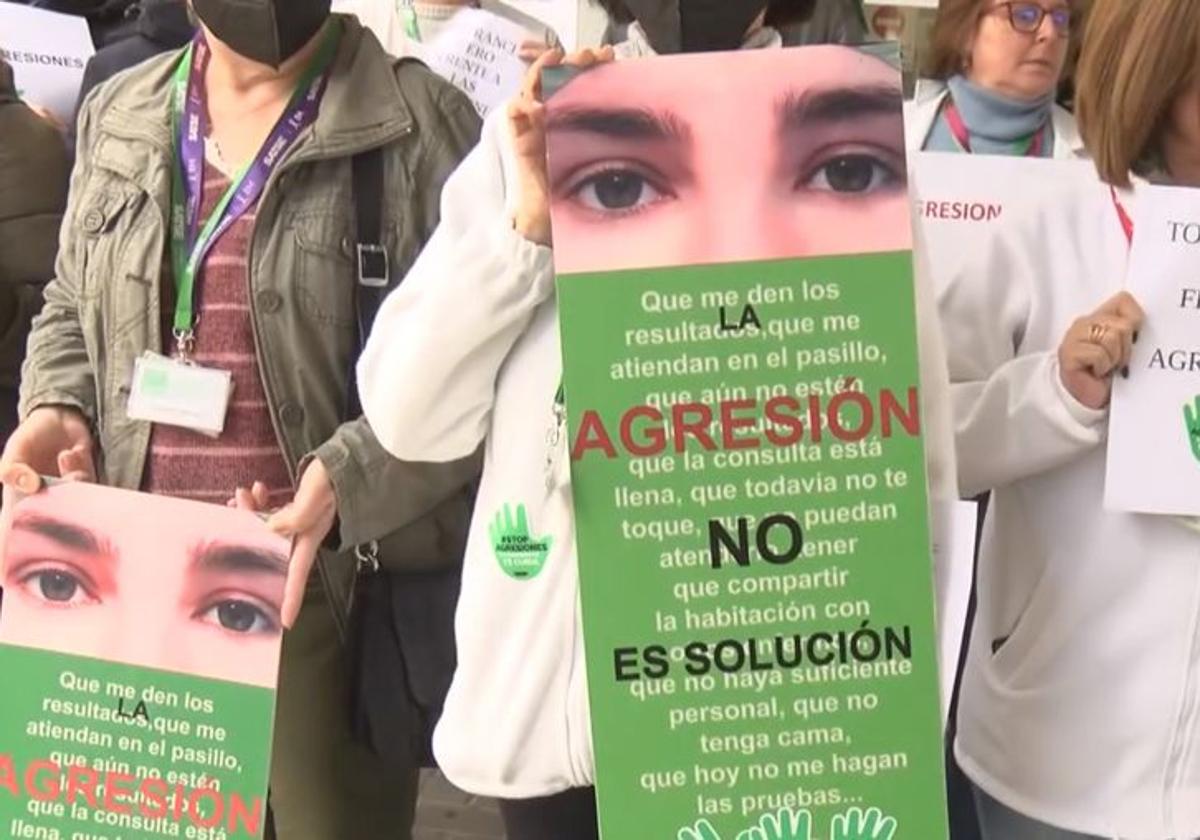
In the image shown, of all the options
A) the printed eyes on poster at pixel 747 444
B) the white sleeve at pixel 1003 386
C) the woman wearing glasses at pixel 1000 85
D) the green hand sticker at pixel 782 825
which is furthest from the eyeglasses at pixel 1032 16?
the green hand sticker at pixel 782 825

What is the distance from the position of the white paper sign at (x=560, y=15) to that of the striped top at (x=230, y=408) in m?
0.67

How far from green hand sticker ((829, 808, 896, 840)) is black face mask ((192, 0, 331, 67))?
3.31 feet

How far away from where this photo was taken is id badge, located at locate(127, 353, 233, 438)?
62.7 inches

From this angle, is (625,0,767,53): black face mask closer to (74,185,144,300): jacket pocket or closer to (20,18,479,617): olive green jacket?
(20,18,479,617): olive green jacket

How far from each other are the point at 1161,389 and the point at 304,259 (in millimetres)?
909

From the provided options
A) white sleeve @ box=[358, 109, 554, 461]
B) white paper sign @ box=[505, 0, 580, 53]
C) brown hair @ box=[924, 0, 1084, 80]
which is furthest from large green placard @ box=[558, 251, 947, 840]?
brown hair @ box=[924, 0, 1084, 80]

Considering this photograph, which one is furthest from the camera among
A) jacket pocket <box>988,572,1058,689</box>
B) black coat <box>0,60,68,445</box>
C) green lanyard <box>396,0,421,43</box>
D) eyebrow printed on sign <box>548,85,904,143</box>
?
green lanyard <box>396,0,421,43</box>

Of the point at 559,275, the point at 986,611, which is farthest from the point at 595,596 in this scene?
the point at 986,611

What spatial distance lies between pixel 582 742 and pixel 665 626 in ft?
0.56

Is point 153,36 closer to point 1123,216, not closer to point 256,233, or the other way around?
point 256,233

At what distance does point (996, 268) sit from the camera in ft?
4.84

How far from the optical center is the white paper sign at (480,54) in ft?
6.86

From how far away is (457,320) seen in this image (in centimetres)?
133

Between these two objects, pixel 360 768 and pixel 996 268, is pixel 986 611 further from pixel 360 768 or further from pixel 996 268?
pixel 360 768
